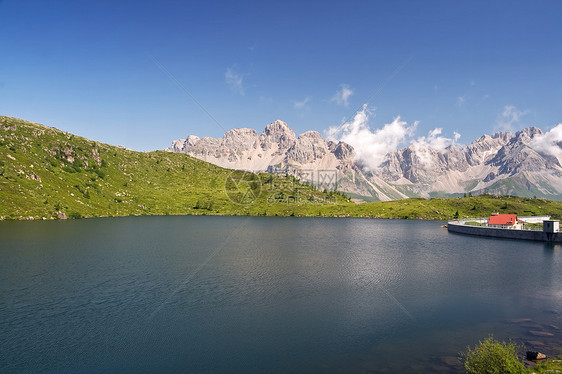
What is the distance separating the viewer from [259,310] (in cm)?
4597

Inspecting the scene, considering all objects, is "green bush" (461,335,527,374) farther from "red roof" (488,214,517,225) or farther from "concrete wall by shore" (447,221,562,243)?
"red roof" (488,214,517,225)

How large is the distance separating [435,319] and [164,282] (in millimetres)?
46391

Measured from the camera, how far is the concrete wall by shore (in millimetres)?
126787

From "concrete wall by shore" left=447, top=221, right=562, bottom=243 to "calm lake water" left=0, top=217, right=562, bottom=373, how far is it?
51.0 metres

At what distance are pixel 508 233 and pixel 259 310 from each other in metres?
142

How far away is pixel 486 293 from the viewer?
56.4 m

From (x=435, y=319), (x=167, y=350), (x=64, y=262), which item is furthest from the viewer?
(x=64, y=262)

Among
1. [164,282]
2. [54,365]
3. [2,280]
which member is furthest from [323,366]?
[2,280]

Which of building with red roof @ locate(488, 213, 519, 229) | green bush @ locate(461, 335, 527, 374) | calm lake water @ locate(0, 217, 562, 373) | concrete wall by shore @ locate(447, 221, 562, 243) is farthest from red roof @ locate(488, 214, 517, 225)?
green bush @ locate(461, 335, 527, 374)

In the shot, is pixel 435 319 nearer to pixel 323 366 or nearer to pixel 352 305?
pixel 352 305

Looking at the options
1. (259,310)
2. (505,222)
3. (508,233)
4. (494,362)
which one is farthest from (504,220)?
(259,310)

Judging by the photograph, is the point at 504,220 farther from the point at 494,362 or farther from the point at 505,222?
the point at 494,362

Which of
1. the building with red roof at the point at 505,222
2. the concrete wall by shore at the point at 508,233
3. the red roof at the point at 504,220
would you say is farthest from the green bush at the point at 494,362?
the red roof at the point at 504,220

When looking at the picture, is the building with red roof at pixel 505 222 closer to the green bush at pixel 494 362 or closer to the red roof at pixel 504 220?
the red roof at pixel 504 220
